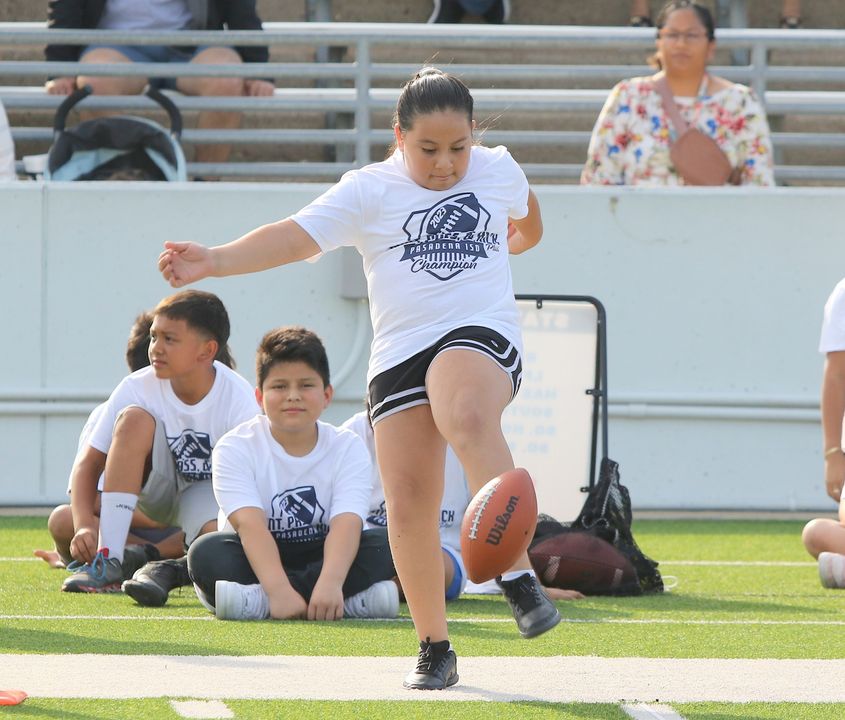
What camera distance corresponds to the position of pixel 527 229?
407 cm

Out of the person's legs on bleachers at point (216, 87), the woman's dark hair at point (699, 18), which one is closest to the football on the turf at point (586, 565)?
the woman's dark hair at point (699, 18)

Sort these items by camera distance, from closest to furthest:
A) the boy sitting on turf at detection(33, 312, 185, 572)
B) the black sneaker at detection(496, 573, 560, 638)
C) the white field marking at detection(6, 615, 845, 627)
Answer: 1. the black sneaker at detection(496, 573, 560, 638)
2. the white field marking at detection(6, 615, 845, 627)
3. the boy sitting on turf at detection(33, 312, 185, 572)

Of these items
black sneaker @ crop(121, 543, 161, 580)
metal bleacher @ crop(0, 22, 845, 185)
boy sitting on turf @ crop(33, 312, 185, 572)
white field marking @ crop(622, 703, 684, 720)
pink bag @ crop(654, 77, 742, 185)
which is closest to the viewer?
white field marking @ crop(622, 703, 684, 720)

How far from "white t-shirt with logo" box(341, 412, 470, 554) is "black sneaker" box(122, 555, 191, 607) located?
734 millimetres

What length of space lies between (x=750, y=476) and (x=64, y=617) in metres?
5.25

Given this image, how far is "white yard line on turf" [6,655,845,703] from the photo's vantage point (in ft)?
11.5

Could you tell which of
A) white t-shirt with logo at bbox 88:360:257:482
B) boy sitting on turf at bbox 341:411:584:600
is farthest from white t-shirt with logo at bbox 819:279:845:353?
white t-shirt with logo at bbox 88:360:257:482

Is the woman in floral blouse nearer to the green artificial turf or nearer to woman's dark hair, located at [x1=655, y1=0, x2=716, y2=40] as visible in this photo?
woman's dark hair, located at [x1=655, y1=0, x2=716, y2=40]

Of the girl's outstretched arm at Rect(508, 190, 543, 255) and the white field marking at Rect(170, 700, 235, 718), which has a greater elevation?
the girl's outstretched arm at Rect(508, 190, 543, 255)

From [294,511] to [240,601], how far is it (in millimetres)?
442

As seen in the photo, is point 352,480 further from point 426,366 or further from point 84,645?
point 426,366

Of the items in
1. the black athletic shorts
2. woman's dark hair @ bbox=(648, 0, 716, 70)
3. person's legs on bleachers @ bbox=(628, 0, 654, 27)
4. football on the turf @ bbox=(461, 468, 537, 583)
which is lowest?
football on the turf @ bbox=(461, 468, 537, 583)

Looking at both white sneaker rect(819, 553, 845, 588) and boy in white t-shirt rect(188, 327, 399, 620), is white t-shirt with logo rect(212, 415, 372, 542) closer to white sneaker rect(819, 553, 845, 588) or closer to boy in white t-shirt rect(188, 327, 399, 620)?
boy in white t-shirt rect(188, 327, 399, 620)

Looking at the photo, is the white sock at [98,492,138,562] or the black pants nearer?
the black pants
